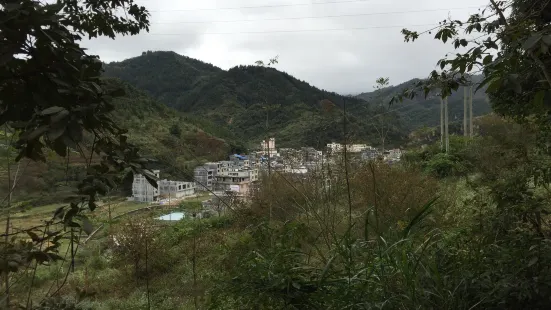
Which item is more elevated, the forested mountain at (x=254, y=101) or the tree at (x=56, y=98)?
the forested mountain at (x=254, y=101)

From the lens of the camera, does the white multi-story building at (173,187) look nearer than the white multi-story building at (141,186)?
No

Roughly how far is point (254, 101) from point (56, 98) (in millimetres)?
8905

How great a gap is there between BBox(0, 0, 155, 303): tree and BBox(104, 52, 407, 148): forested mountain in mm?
274

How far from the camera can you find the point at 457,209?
3980 millimetres

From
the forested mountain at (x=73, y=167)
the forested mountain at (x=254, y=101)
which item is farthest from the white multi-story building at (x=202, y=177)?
the forested mountain at (x=254, y=101)

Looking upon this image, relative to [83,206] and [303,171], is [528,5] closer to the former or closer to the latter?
[83,206]

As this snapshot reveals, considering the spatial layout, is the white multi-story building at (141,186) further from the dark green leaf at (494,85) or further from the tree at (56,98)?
the dark green leaf at (494,85)

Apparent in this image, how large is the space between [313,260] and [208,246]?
4495mm

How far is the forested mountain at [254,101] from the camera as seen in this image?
3.88 m

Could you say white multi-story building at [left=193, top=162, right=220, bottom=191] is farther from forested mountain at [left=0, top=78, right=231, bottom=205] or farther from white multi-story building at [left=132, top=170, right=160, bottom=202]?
white multi-story building at [left=132, top=170, right=160, bottom=202]

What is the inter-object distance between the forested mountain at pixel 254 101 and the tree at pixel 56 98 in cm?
27

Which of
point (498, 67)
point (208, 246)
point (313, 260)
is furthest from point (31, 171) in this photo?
point (208, 246)

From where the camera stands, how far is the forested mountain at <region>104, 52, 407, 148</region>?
3.88m

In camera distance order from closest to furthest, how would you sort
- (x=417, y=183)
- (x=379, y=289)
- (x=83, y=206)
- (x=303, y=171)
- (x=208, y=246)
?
(x=83, y=206) < (x=379, y=289) < (x=303, y=171) < (x=417, y=183) < (x=208, y=246)
